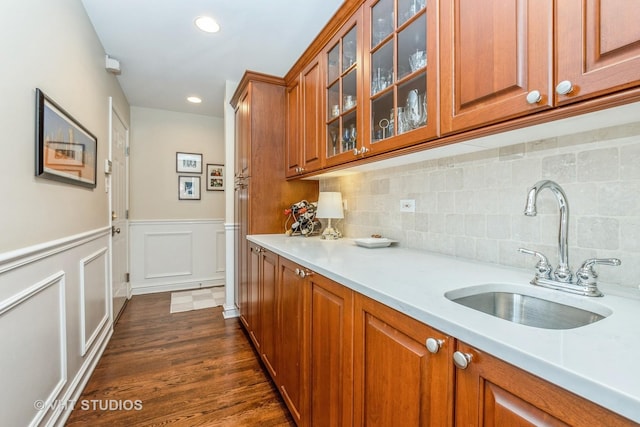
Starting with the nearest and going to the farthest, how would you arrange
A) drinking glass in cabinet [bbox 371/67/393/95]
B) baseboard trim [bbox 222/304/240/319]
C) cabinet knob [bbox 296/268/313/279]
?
1. cabinet knob [bbox 296/268/313/279]
2. drinking glass in cabinet [bbox 371/67/393/95]
3. baseboard trim [bbox 222/304/240/319]

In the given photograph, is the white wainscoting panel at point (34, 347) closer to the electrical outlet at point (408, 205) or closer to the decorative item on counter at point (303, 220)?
the decorative item on counter at point (303, 220)

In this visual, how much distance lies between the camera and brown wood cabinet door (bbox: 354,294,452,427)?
0.65 meters

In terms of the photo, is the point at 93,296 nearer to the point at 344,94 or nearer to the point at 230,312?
the point at 230,312

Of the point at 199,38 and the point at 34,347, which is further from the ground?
the point at 199,38

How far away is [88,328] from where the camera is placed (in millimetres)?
1970

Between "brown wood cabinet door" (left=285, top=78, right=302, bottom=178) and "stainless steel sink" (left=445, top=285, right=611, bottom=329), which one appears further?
"brown wood cabinet door" (left=285, top=78, right=302, bottom=178)

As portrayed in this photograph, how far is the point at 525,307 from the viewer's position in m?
0.92

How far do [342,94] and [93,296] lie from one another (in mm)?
2226

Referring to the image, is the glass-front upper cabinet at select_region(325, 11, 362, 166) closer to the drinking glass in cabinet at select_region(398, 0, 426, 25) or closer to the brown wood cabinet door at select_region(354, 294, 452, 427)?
the drinking glass in cabinet at select_region(398, 0, 426, 25)

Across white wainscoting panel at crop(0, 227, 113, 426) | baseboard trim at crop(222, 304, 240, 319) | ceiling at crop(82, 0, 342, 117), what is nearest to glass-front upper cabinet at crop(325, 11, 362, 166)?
ceiling at crop(82, 0, 342, 117)

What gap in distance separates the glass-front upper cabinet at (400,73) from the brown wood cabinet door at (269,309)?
3.03 feet

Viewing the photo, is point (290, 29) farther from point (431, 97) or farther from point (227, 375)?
point (227, 375)

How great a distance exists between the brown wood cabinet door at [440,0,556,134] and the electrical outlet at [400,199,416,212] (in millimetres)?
639

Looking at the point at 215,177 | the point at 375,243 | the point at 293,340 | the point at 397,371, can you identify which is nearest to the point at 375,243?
the point at 375,243
